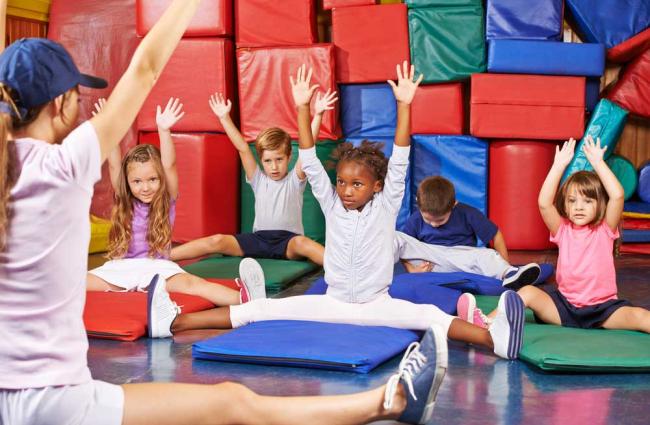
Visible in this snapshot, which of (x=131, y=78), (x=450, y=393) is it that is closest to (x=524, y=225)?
(x=450, y=393)

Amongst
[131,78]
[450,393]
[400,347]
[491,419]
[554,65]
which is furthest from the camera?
[554,65]

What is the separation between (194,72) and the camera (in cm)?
700

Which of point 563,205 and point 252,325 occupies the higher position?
point 563,205

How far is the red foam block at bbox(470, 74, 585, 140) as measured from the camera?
6742mm

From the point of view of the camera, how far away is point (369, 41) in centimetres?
705

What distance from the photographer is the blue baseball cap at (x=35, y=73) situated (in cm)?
192

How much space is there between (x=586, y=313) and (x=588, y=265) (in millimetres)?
223

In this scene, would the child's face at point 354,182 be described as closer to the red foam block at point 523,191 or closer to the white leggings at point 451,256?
the white leggings at point 451,256

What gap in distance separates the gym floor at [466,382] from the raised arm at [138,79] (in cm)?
138

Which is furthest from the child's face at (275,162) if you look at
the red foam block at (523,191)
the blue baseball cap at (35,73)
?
the blue baseball cap at (35,73)

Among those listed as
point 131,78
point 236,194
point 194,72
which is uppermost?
point 194,72

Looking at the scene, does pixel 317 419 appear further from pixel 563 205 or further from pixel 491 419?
pixel 563 205

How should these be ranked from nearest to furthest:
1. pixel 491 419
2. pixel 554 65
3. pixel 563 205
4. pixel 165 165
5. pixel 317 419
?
pixel 317 419, pixel 491 419, pixel 563 205, pixel 165 165, pixel 554 65

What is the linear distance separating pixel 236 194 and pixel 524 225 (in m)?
2.35
